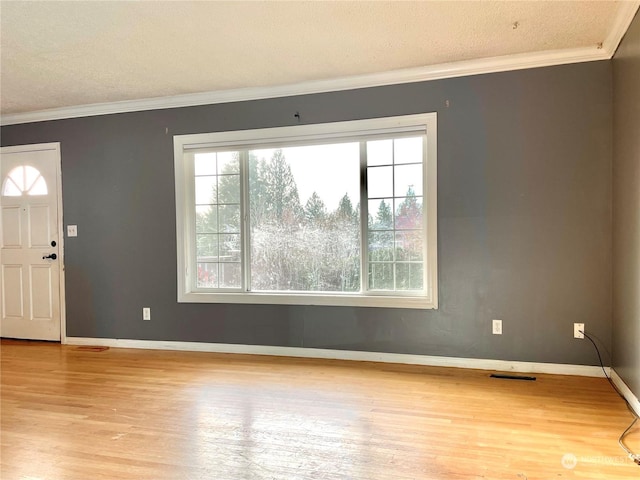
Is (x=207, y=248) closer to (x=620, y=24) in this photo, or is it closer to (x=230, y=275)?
(x=230, y=275)

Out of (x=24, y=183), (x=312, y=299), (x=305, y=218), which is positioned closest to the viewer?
(x=312, y=299)

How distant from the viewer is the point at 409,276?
3.65 metres

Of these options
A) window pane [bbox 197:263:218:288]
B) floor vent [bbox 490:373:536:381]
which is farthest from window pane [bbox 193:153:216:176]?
floor vent [bbox 490:373:536:381]

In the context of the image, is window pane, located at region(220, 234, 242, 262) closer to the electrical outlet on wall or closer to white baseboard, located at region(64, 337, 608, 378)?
white baseboard, located at region(64, 337, 608, 378)

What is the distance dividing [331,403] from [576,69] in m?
2.99

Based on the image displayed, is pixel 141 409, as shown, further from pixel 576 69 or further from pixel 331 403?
pixel 576 69

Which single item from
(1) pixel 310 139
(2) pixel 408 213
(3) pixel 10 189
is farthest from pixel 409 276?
(3) pixel 10 189

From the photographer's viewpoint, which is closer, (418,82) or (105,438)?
(105,438)

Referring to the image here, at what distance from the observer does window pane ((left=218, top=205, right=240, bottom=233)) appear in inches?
162

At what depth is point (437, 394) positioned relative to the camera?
9.43 ft

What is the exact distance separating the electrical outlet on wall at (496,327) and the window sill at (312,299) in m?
0.46

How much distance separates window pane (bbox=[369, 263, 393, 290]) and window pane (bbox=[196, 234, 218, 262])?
1.54 metres

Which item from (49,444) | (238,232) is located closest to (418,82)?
(238,232)

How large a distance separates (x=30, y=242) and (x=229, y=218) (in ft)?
7.77
